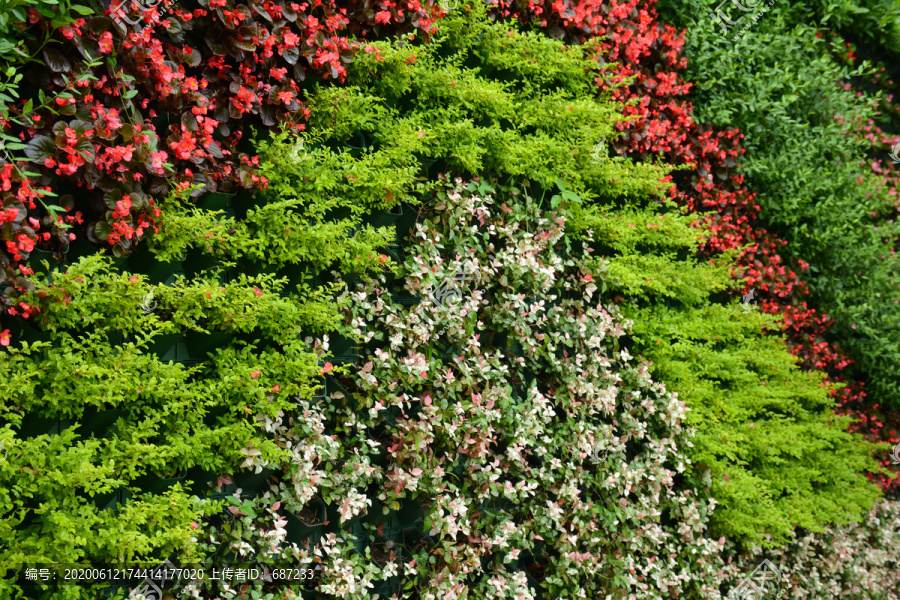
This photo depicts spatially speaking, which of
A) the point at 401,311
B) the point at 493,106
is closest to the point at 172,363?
the point at 401,311

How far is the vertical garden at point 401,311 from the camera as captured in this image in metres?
1.69

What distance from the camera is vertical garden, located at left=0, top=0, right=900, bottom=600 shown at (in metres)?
1.69

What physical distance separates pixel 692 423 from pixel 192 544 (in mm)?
2710

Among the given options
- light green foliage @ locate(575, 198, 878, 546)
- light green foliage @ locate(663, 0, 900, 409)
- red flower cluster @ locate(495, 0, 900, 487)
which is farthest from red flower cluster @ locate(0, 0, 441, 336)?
light green foliage @ locate(663, 0, 900, 409)

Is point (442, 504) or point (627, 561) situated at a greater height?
point (442, 504)

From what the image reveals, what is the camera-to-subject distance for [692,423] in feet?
11.6

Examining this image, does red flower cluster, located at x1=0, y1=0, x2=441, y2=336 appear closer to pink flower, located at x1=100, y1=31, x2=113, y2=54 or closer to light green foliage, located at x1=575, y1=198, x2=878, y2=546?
pink flower, located at x1=100, y1=31, x2=113, y2=54

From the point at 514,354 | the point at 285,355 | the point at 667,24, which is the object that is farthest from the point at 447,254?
the point at 667,24

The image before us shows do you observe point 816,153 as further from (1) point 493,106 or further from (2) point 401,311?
(2) point 401,311

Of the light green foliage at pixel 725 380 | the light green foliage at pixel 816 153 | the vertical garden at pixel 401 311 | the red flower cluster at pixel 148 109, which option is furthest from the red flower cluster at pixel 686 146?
the red flower cluster at pixel 148 109

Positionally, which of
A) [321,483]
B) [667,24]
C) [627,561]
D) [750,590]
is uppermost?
[667,24]

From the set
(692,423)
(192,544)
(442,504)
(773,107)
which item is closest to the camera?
(192,544)

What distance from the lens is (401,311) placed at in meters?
2.49

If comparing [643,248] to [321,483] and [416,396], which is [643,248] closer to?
[416,396]
